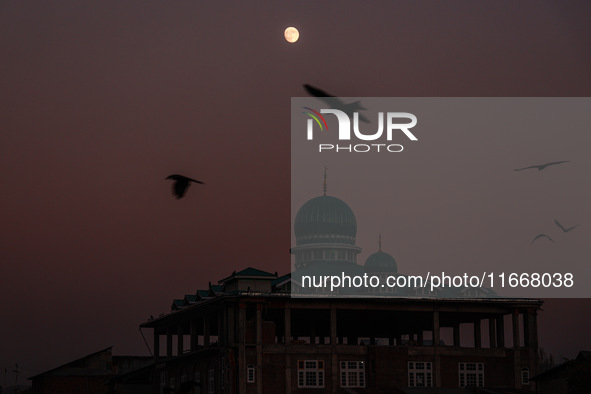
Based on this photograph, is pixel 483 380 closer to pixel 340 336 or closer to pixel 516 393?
pixel 516 393

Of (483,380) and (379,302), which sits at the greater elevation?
(379,302)

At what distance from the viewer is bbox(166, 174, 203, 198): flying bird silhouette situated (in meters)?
59.8

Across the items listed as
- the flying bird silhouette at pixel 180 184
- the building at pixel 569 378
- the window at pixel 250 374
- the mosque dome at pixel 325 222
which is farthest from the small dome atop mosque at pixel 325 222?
the flying bird silhouette at pixel 180 184

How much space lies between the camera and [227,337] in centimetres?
10456

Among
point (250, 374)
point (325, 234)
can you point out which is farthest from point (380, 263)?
point (250, 374)

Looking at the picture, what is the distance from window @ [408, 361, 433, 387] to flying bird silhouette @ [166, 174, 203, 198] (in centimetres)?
5027

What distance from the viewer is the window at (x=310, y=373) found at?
104 m

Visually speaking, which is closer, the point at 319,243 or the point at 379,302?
the point at 379,302

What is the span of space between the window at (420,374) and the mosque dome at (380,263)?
4845 centimetres

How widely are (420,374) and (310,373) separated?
11.5m

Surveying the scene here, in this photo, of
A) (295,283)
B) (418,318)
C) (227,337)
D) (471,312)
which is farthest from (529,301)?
(227,337)

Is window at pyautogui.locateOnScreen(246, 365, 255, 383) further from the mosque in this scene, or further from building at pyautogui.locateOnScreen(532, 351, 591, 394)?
building at pyautogui.locateOnScreen(532, 351, 591, 394)

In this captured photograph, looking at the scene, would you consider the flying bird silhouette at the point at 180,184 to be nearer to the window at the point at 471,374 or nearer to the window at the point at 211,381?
the window at the point at 211,381

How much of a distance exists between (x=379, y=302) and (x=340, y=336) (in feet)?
116
